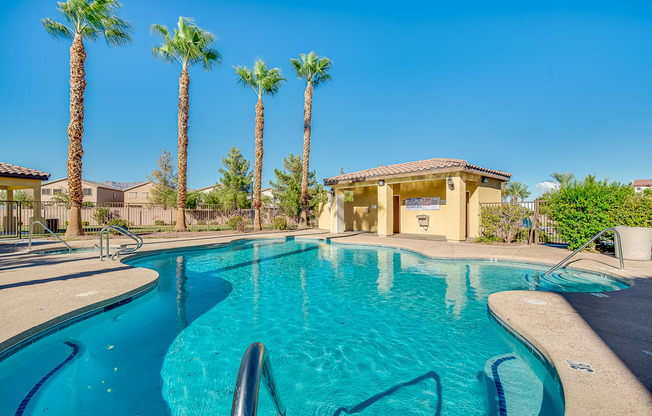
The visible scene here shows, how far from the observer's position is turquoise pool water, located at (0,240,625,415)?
108 inches

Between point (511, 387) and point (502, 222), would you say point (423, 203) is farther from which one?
point (511, 387)

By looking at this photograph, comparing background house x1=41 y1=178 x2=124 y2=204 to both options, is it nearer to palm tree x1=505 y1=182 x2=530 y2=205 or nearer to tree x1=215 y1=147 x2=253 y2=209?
tree x1=215 y1=147 x2=253 y2=209

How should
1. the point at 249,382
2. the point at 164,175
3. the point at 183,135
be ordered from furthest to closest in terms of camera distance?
the point at 164,175, the point at 183,135, the point at 249,382

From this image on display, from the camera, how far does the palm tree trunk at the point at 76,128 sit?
12711mm

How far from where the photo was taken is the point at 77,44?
12.7m

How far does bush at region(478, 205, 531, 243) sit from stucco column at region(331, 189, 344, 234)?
8.49 m

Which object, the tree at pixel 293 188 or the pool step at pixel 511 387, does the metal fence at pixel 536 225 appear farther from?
the tree at pixel 293 188

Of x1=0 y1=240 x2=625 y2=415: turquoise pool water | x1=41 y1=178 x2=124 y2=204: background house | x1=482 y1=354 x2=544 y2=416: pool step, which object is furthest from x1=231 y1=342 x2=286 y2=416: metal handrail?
x1=41 y1=178 x2=124 y2=204: background house

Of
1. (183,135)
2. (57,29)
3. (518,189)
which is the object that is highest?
(57,29)

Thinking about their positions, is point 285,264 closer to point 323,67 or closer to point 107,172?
point 323,67

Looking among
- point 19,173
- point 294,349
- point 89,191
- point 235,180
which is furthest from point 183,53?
point 89,191

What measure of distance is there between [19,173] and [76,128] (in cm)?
420

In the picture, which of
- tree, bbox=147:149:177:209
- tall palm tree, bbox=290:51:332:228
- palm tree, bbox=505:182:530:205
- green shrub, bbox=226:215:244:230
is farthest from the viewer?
palm tree, bbox=505:182:530:205

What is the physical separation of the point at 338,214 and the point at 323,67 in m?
10.9
